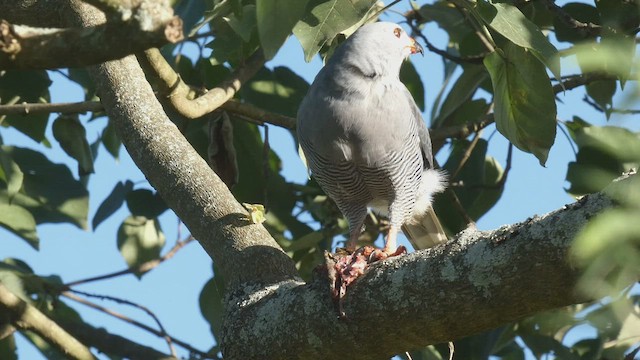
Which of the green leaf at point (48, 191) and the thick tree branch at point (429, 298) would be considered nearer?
the thick tree branch at point (429, 298)

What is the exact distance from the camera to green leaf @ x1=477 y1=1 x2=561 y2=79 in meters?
3.02

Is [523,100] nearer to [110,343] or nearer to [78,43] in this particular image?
[78,43]

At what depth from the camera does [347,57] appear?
15.4ft

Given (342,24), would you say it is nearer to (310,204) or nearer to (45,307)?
(310,204)

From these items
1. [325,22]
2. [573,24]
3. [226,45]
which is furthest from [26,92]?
[573,24]

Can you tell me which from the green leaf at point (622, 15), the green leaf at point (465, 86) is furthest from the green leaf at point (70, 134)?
the green leaf at point (622, 15)

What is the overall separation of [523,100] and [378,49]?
53.7 inches

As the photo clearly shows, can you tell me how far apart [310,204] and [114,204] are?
3.69 ft

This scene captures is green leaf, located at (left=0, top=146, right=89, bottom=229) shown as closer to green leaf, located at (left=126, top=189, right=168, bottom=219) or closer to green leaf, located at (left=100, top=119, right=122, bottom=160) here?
green leaf, located at (left=126, top=189, right=168, bottom=219)

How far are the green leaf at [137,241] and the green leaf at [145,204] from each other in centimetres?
50

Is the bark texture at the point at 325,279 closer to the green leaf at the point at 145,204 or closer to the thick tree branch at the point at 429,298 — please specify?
the thick tree branch at the point at 429,298

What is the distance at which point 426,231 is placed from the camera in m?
5.42

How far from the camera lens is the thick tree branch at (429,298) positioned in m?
2.21

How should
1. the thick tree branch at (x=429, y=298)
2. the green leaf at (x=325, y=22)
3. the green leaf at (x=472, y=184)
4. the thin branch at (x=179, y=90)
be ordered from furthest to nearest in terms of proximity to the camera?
1. the green leaf at (x=472, y=184)
2. the thin branch at (x=179, y=90)
3. the green leaf at (x=325, y=22)
4. the thick tree branch at (x=429, y=298)
